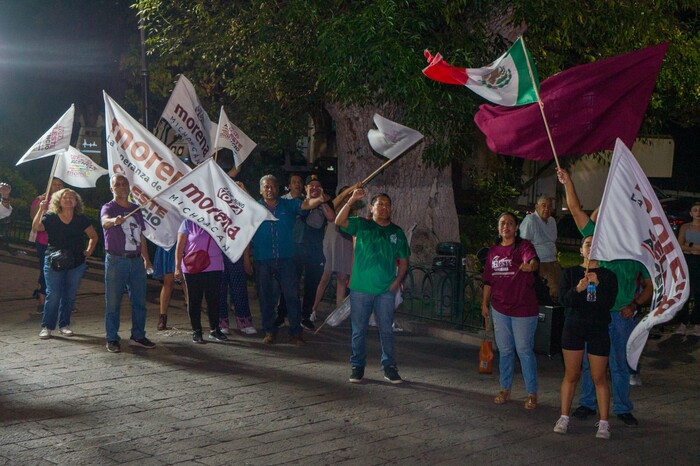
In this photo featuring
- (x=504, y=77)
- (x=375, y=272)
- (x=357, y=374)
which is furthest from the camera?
(x=357, y=374)

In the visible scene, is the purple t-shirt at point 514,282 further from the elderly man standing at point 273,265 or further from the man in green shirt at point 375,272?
the elderly man standing at point 273,265

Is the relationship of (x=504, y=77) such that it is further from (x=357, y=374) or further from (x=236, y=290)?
(x=236, y=290)

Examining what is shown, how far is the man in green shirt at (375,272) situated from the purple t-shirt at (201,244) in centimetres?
214

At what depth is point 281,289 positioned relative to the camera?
443 inches

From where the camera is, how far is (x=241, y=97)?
53.0 feet

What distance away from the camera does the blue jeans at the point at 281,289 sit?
36.3 ft

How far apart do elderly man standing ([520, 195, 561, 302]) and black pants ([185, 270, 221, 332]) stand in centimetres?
415

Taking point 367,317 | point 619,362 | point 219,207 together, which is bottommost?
point 619,362

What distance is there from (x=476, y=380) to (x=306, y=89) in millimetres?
8219

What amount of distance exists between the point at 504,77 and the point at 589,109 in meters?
0.78

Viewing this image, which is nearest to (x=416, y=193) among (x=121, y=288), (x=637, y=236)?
(x=121, y=288)

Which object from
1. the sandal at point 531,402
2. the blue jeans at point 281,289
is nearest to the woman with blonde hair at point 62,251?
the blue jeans at point 281,289

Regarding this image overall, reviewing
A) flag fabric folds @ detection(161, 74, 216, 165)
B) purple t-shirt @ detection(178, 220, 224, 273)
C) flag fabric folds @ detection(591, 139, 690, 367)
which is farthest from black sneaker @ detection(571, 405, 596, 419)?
flag fabric folds @ detection(161, 74, 216, 165)

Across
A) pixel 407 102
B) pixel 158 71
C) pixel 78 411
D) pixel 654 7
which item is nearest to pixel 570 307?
Answer: pixel 78 411
